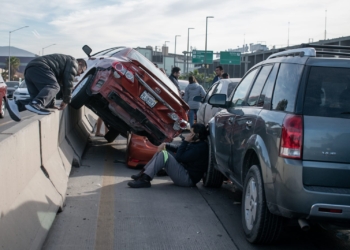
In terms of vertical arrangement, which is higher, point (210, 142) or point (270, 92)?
point (270, 92)

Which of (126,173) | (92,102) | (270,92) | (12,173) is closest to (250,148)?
(270,92)

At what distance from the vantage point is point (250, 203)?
16.8 feet

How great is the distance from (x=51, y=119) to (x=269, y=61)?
3141mm

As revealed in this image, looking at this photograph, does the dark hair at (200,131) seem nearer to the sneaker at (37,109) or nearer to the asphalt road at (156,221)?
the asphalt road at (156,221)

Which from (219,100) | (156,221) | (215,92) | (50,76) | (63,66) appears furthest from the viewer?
(215,92)

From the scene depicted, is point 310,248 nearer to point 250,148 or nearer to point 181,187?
point 250,148

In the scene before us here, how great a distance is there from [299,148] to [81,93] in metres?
5.72

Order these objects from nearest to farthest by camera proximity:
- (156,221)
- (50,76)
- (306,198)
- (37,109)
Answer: (306,198)
(156,221)
(37,109)
(50,76)

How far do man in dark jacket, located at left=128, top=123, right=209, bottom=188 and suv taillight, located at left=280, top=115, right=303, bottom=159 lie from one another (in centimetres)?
334

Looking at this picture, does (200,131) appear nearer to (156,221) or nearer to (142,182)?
(142,182)

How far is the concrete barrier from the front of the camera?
384cm

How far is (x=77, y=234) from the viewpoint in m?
5.11

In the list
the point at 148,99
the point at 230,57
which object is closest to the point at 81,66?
the point at 148,99

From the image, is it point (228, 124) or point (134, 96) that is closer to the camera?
point (228, 124)
